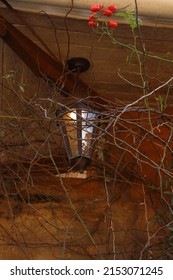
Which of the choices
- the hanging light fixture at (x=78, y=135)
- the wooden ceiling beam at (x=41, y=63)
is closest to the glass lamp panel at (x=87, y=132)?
the hanging light fixture at (x=78, y=135)

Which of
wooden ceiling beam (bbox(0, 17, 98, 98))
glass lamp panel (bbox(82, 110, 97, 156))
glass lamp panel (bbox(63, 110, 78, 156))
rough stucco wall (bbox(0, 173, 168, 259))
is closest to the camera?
glass lamp panel (bbox(82, 110, 97, 156))

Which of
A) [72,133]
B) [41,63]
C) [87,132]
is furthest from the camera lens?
[41,63]

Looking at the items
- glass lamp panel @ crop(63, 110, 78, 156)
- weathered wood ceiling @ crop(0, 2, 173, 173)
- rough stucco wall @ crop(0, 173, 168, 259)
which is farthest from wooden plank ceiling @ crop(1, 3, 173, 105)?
rough stucco wall @ crop(0, 173, 168, 259)

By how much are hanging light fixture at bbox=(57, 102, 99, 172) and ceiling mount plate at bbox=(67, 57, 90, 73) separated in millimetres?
653

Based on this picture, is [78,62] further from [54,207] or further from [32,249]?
[32,249]

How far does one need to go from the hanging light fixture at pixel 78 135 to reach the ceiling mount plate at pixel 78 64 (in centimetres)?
65

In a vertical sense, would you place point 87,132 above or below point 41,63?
below

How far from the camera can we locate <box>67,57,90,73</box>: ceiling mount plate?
3.66 metres

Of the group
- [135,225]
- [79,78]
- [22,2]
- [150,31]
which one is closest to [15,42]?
[22,2]

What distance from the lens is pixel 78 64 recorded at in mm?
3688

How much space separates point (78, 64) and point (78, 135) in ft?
2.47

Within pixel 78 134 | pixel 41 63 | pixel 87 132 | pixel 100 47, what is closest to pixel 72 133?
pixel 78 134

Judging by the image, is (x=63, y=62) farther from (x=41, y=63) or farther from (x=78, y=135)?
(x=78, y=135)

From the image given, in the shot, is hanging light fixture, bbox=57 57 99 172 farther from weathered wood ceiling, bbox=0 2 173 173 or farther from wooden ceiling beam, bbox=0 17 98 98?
wooden ceiling beam, bbox=0 17 98 98
